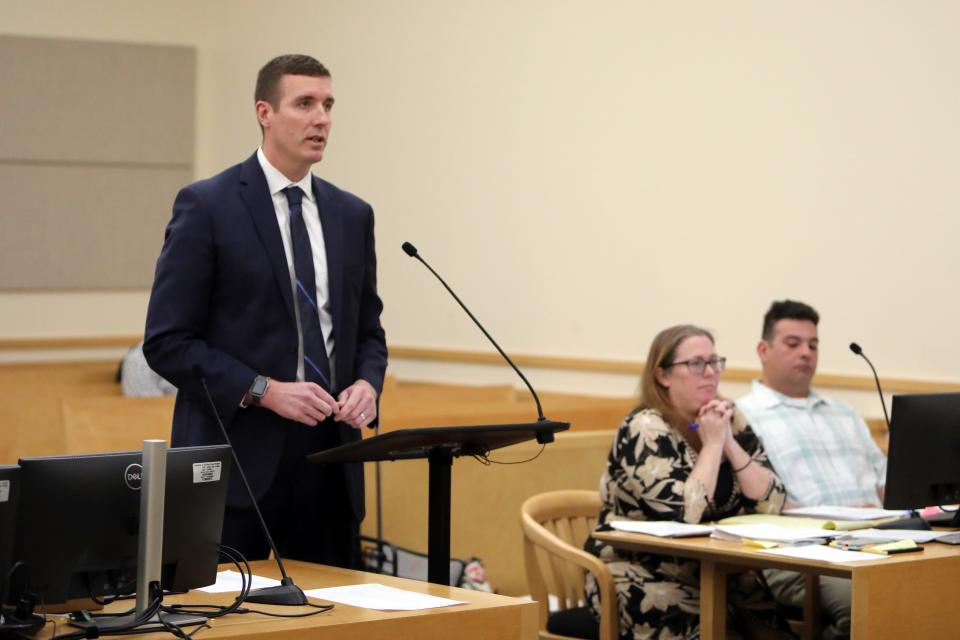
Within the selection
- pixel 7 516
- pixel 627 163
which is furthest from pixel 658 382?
pixel 627 163

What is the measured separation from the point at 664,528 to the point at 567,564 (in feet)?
1.83

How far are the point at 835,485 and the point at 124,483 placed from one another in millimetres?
2797

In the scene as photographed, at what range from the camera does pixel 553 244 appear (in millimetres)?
6453

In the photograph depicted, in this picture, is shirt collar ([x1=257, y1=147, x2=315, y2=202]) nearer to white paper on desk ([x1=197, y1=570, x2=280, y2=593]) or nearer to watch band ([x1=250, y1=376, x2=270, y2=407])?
watch band ([x1=250, y1=376, x2=270, y2=407])

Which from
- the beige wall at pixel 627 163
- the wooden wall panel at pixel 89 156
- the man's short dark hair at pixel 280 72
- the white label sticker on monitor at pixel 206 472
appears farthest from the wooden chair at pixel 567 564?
the wooden wall panel at pixel 89 156

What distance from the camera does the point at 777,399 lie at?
14.2 feet

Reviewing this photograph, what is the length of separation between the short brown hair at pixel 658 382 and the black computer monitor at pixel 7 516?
199 cm

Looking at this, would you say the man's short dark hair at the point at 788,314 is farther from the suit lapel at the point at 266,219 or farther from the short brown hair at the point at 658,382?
the suit lapel at the point at 266,219

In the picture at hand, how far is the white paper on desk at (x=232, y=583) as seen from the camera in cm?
220

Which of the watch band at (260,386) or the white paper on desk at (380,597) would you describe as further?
the watch band at (260,386)

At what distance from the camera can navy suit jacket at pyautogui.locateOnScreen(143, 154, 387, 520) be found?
2551 millimetres

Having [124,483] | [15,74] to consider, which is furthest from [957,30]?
[15,74]

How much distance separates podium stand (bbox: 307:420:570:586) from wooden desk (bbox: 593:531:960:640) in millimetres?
640

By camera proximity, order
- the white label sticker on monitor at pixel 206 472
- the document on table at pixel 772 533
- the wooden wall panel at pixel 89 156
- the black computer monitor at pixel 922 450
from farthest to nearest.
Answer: the wooden wall panel at pixel 89 156 < the black computer monitor at pixel 922 450 < the document on table at pixel 772 533 < the white label sticker on monitor at pixel 206 472
